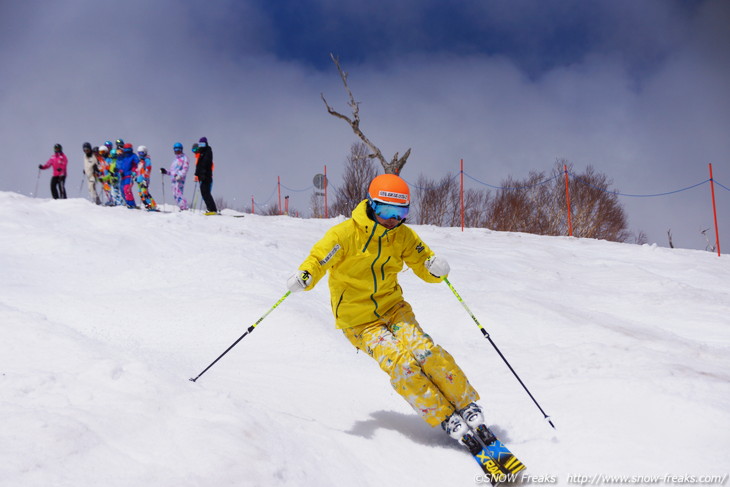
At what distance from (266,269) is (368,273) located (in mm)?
3663

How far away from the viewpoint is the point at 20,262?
5836mm

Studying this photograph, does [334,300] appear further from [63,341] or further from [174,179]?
[174,179]

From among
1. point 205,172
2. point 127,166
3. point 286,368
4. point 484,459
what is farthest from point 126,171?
point 484,459

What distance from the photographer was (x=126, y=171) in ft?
38.6

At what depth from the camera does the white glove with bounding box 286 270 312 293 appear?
2775mm

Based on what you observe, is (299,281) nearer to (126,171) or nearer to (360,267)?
(360,267)

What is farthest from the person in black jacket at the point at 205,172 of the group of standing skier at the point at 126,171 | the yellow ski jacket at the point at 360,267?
the yellow ski jacket at the point at 360,267

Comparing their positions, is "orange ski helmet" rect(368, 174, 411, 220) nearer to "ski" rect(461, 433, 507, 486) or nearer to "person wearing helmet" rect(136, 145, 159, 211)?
"ski" rect(461, 433, 507, 486)

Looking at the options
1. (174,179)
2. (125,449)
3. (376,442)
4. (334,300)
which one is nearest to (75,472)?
(125,449)

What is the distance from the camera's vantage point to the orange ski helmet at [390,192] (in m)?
2.95

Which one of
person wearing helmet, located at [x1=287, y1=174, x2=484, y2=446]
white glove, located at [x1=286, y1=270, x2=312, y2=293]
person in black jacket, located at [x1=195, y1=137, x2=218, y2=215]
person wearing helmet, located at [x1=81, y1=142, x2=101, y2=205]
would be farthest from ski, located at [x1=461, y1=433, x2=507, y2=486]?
person wearing helmet, located at [x1=81, y1=142, x2=101, y2=205]

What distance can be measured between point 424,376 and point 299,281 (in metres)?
0.86

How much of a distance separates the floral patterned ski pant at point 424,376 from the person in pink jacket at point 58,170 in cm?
1252

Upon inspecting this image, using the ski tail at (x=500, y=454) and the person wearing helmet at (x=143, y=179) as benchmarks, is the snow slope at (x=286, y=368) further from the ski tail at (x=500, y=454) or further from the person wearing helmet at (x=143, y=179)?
the person wearing helmet at (x=143, y=179)
